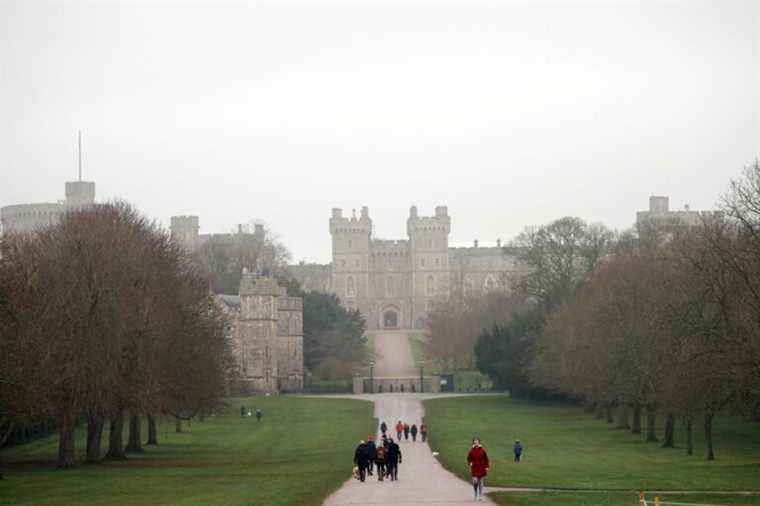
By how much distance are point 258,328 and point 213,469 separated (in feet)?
171

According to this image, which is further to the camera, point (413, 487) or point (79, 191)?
point (79, 191)

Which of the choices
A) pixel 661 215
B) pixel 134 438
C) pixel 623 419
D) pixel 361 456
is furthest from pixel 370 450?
pixel 661 215

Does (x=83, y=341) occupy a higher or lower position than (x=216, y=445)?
higher

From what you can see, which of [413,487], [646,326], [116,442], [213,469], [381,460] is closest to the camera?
[413,487]

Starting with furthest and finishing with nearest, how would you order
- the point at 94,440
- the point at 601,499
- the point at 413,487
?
the point at 94,440, the point at 413,487, the point at 601,499

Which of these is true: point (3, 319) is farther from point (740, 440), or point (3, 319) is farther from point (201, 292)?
point (740, 440)

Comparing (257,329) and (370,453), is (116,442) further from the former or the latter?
(257,329)

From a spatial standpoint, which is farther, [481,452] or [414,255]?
[414,255]

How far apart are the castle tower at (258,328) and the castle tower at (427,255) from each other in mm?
75882

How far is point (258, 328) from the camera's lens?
90.4 m

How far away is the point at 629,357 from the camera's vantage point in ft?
165

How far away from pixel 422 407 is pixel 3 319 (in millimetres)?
39384

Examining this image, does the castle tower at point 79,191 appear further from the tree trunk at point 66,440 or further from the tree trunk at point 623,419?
the tree trunk at point 66,440

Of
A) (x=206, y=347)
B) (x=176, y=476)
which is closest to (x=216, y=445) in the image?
(x=206, y=347)
